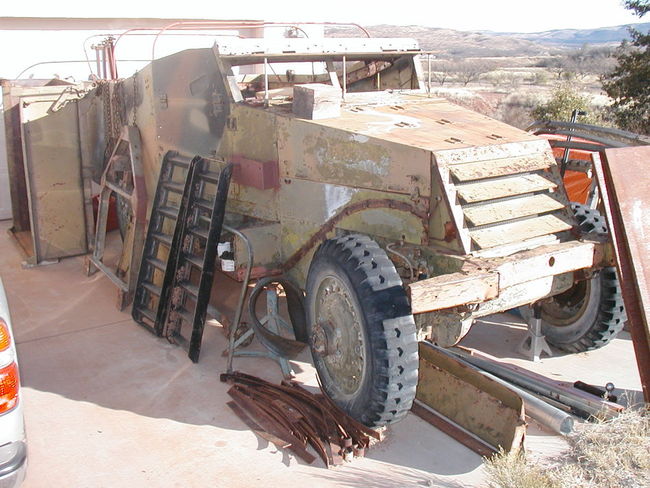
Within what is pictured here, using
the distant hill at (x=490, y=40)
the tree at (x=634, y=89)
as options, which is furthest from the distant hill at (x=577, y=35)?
the tree at (x=634, y=89)

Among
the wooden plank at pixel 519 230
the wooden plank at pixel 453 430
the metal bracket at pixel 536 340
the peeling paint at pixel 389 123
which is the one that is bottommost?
the wooden plank at pixel 453 430

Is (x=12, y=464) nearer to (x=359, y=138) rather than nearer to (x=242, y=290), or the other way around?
(x=242, y=290)

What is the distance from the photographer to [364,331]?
3934 mm

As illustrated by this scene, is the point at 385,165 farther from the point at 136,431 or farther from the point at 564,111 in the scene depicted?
the point at 564,111

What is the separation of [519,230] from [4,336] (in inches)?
115

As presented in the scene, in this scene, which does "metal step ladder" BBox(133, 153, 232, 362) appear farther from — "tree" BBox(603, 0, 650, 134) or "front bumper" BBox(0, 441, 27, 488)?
"tree" BBox(603, 0, 650, 134)

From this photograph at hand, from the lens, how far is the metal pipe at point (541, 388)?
418 cm

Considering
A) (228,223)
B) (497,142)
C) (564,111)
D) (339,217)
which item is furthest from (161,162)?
(564,111)

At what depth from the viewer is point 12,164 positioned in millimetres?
7801

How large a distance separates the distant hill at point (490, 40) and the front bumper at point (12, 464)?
67402mm

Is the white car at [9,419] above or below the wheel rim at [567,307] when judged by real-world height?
above

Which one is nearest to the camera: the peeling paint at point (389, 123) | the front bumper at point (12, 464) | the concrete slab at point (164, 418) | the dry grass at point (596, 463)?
the front bumper at point (12, 464)

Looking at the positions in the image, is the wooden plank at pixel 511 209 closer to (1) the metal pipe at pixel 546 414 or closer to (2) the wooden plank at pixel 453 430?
(1) the metal pipe at pixel 546 414

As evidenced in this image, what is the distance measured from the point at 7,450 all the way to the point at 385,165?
8.51ft
